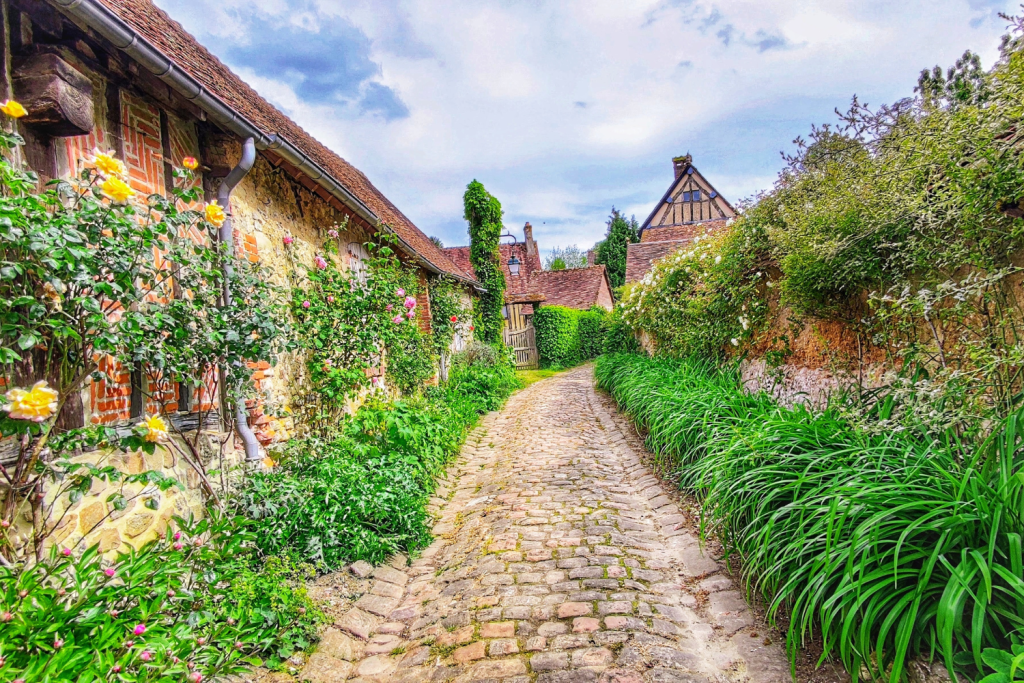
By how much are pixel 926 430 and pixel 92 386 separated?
4772 millimetres

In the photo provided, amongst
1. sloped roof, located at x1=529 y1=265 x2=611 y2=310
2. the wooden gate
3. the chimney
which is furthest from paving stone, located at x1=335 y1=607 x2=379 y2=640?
the chimney

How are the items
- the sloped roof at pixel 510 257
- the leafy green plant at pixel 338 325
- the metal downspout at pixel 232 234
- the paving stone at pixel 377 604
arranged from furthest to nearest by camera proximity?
the sloped roof at pixel 510 257 < the leafy green plant at pixel 338 325 < the metal downspout at pixel 232 234 < the paving stone at pixel 377 604

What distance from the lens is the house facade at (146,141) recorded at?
257cm

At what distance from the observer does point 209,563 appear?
2.82 meters

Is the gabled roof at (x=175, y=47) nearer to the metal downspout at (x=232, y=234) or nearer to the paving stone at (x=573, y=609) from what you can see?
the metal downspout at (x=232, y=234)

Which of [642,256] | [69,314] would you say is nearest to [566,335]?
[642,256]

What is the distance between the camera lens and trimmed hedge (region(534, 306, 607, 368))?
19.4 metres

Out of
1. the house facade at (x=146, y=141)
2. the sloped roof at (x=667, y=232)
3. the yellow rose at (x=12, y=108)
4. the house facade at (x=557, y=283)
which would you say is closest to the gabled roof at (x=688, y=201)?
the sloped roof at (x=667, y=232)

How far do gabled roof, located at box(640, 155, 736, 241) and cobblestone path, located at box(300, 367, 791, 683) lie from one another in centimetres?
2057

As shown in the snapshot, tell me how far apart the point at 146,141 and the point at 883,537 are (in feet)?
15.7

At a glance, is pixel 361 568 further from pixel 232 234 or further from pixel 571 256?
pixel 571 256

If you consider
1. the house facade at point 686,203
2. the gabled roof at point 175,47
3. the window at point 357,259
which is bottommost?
the window at point 357,259

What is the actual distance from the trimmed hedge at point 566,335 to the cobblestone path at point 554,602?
1426 cm

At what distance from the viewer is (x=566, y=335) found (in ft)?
66.8
